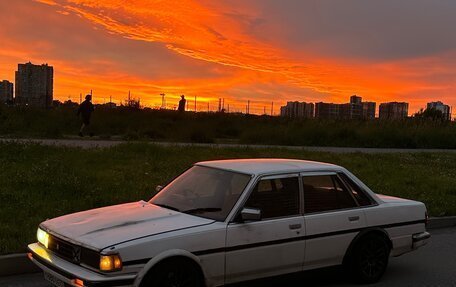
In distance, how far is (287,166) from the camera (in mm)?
5883

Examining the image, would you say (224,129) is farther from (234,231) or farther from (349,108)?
(349,108)

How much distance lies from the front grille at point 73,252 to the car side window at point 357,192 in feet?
10.1

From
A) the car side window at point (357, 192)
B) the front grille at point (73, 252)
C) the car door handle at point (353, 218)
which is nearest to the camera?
the front grille at point (73, 252)

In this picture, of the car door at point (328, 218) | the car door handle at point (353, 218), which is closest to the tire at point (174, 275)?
the car door at point (328, 218)

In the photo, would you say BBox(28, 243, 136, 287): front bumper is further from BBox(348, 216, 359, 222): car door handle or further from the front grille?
BBox(348, 216, 359, 222): car door handle

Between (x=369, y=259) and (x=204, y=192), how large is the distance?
2151 mm

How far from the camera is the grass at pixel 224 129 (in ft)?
85.8

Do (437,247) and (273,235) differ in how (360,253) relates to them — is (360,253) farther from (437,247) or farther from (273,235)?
(437,247)

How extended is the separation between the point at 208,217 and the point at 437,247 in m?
4.71

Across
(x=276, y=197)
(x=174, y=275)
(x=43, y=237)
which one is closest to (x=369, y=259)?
(x=276, y=197)

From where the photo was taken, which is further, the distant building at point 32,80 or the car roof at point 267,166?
the distant building at point 32,80

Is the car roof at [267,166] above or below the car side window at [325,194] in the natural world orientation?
above

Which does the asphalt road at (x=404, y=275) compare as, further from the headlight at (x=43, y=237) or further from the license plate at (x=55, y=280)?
the license plate at (x=55, y=280)

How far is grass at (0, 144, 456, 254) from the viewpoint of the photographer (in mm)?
8203
